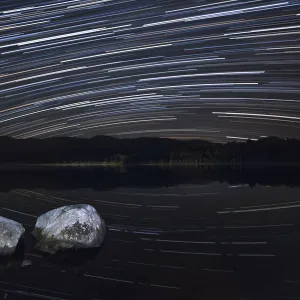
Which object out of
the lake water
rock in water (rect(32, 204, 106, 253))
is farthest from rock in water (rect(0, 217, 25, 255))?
rock in water (rect(32, 204, 106, 253))

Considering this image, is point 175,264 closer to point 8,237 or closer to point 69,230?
point 69,230

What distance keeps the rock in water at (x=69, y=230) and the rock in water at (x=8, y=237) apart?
535 millimetres

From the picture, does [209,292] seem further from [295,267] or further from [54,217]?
[54,217]

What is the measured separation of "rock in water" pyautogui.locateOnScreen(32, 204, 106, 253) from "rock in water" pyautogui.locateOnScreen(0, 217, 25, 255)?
53 centimetres

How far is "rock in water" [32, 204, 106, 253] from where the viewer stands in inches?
329

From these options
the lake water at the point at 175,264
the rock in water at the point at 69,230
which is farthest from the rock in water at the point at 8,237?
the rock in water at the point at 69,230

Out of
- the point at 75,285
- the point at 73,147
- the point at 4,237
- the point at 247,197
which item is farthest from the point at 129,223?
the point at 73,147

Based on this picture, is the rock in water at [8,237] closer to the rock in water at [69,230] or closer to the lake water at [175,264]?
the lake water at [175,264]

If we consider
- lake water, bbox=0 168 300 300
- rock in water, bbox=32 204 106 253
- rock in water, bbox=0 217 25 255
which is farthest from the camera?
rock in water, bbox=32 204 106 253

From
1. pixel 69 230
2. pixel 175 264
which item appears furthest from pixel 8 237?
pixel 175 264

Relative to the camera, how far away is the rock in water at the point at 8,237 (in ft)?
26.4

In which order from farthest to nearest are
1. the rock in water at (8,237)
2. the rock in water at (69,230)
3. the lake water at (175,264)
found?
the rock in water at (69,230) → the rock in water at (8,237) → the lake water at (175,264)

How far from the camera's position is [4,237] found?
26.6 feet

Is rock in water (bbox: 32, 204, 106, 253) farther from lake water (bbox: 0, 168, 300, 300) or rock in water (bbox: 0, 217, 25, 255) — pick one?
rock in water (bbox: 0, 217, 25, 255)
